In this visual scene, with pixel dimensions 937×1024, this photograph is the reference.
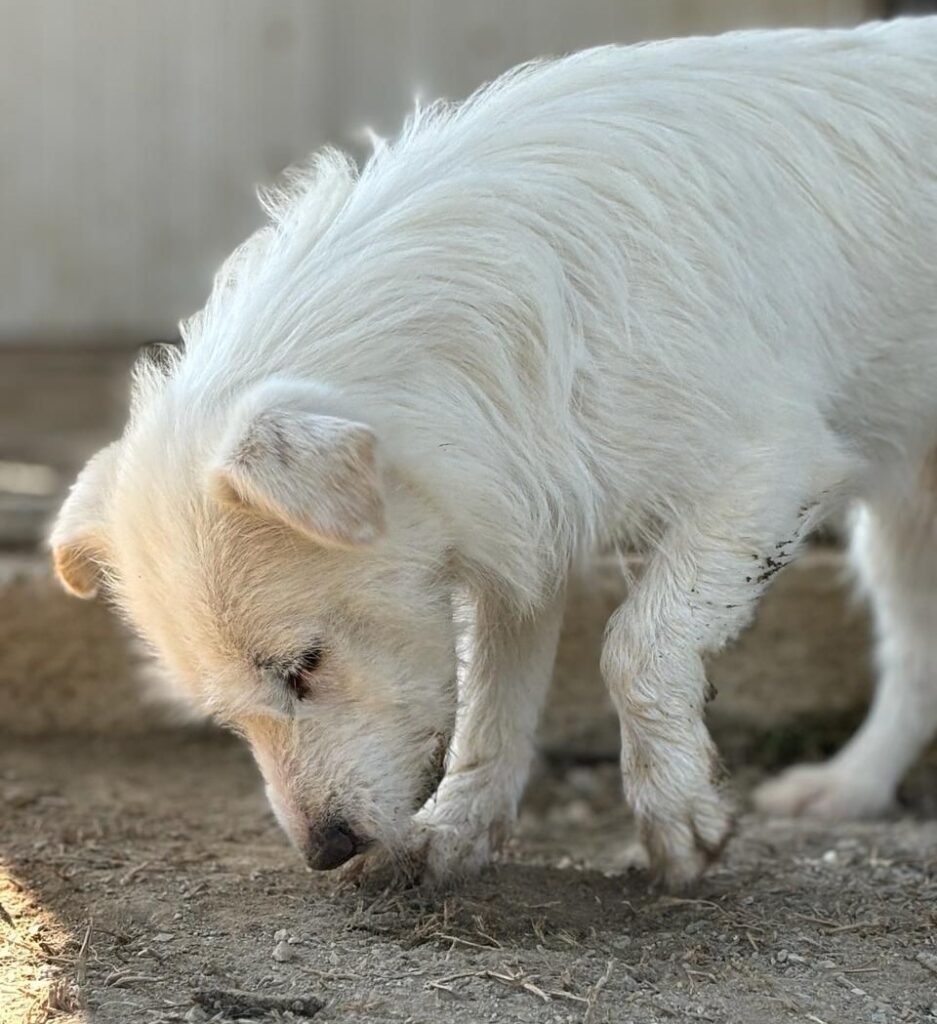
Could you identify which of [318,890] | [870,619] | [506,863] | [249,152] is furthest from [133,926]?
[249,152]

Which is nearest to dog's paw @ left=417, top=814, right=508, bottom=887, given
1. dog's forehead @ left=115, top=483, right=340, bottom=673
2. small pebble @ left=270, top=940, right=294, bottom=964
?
small pebble @ left=270, top=940, right=294, bottom=964

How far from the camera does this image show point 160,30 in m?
8.93

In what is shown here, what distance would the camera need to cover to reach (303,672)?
3.36m

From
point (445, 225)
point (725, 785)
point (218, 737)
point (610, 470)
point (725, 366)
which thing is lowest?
point (218, 737)

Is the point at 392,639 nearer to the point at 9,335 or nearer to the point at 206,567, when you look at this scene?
the point at 206,567

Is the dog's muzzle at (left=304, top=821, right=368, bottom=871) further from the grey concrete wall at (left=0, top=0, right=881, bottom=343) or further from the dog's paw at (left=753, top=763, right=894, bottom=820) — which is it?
the grey concrete wall at (left=0, top=0, right=881, bottom=343)

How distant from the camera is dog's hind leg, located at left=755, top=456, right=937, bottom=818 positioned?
5.08 m

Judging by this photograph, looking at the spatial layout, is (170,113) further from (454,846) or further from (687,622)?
(687,622)

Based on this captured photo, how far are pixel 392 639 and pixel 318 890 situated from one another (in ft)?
2.21

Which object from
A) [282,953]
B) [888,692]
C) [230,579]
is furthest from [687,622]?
[888,692]

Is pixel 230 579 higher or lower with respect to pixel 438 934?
higher

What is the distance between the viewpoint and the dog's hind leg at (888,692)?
5082 millimetres

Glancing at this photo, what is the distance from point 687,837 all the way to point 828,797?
1.74 meters

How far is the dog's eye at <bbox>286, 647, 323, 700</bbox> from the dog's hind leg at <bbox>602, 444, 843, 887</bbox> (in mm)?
695
